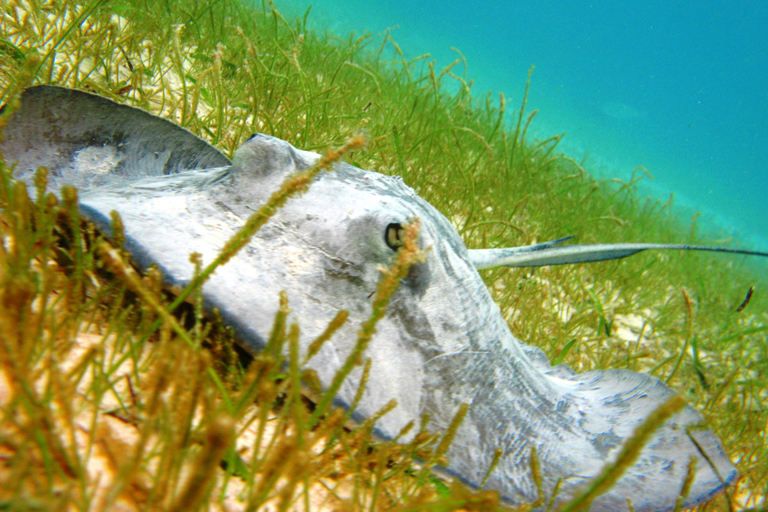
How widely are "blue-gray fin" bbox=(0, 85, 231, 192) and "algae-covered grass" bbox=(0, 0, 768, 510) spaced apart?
40cm

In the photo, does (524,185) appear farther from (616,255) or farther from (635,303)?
(616,255)

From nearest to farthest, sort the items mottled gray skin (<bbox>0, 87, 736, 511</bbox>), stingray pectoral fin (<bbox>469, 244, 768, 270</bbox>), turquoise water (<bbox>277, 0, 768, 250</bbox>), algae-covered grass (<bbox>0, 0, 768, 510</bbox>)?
algae-covered grass (<bbox>0, 0, 768, 510</bbox>) < mottled gray skin (<bbox>0, 87, 736, 511</bbox>) < stingray pectoral fin (<bbox>469, 244, 768, 270</bbox>) < turquoise water (<bbox>277, 0, 768, 250</bbox>)

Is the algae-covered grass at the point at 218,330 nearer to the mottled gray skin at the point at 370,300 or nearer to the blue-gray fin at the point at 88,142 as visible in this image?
the mottled gray skin at the point at 370,300

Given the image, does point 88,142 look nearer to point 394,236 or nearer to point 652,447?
point 394,236

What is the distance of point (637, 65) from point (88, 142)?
121m

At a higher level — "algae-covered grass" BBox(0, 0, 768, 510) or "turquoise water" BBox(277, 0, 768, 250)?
"turquoise water" BBox(277, 0, 768, 250)

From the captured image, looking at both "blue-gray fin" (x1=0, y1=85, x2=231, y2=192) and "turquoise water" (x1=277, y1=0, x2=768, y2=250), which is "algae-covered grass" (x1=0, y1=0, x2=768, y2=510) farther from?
"turquoise water" (x1=277, y1=0, x2=768, y2=250)

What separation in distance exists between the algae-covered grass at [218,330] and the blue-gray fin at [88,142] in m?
0.40

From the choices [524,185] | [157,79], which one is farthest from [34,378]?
[524,185]

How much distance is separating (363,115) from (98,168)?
3636 millimetres

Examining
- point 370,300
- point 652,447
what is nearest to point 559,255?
point 652,447

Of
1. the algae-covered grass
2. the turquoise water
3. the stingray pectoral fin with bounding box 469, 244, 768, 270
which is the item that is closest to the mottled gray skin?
the algae-covered grass

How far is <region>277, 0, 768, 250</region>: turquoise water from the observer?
2554 inches

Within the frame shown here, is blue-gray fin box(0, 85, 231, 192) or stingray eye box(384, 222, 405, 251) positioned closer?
stingray eye box(384, 222, 405, 251)
